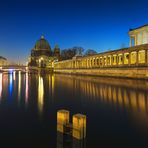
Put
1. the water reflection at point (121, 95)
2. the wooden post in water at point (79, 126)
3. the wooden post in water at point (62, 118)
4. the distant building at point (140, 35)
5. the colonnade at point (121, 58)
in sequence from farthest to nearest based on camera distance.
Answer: the distant building at point (140, 35) → the colonnade at point (121, 58) → the water reflection at point (121, 95) → the wooden post in water at point (62, 118) → the wooden post in water at point (79, 126)

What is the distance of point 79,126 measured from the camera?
8344 millimetres

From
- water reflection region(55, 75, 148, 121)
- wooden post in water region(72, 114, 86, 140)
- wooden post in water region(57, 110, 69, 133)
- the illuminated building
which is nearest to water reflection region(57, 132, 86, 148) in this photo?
wooden post in water region(72, 114, 86, 140)

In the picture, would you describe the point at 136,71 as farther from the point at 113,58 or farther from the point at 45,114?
the point at 45,114

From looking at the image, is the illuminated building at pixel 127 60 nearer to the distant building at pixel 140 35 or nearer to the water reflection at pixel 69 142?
the distant building at pixel 140 35

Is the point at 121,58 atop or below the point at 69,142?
atop

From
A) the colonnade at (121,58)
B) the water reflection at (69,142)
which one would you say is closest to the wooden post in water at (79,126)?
the water reflection at (69,142)

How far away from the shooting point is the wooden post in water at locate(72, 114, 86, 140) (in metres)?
8.29

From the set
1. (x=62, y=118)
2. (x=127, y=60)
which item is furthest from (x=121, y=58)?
(x=62, y=118)

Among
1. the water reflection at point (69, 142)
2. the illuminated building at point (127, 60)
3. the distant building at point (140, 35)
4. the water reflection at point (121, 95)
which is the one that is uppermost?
the distant building at point (140, 35)

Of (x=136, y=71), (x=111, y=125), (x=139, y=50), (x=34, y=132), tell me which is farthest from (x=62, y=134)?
(x=139, y=50)

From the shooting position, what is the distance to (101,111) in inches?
565

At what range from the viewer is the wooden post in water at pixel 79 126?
27.2ft

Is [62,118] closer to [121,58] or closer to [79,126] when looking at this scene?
[79,126]

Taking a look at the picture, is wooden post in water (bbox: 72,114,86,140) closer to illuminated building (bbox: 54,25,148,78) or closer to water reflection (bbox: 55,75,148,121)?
water reflection (bbox: 55,75,148,121)
